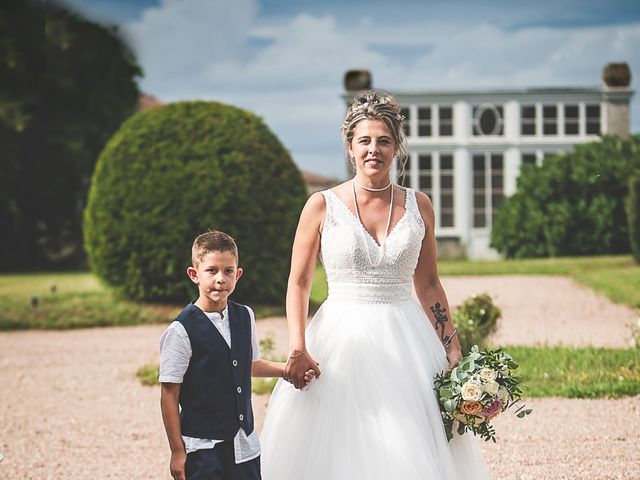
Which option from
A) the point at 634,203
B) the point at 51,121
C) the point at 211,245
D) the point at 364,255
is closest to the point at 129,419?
the point at 364,255

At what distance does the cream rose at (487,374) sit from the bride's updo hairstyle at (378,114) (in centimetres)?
88

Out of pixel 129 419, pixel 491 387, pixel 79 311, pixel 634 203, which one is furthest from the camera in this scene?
pixel 634 203

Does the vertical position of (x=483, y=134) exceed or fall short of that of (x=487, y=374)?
it exceeds it

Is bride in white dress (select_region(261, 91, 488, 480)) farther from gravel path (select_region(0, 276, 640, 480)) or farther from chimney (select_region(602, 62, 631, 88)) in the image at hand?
chimney (select_region(602, 62, 631, 88))

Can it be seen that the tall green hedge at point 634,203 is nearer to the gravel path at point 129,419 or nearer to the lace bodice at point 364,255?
the gravel path at point 129,419

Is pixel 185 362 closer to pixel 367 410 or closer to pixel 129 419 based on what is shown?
pixel 367 410

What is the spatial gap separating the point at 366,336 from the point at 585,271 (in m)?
15.3

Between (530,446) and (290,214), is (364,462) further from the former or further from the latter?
(290,214)

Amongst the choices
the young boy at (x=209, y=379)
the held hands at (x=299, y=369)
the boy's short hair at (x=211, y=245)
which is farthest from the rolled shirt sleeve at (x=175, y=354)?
the held hands at (x=299, y=369)

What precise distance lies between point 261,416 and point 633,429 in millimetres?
2627

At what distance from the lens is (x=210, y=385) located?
2.96m

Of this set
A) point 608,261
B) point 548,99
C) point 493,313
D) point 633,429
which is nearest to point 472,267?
point 608,261

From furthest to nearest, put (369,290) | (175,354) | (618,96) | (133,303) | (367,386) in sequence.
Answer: (618,96) → (133,303) → (369,290) → (367,386) → (175,354)

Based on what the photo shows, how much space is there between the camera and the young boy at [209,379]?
292 centimetres
